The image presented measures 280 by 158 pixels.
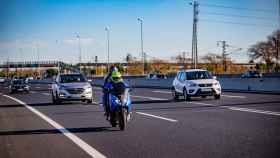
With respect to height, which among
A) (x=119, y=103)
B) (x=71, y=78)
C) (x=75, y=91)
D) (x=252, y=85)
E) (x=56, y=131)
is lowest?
(x=56, y=131)

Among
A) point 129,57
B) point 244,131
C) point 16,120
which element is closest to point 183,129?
point 244,131

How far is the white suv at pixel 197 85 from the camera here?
22609 mm

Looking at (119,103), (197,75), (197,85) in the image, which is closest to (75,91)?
(197,85)

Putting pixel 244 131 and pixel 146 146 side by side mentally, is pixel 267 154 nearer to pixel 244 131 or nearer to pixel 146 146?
pixel 146 146

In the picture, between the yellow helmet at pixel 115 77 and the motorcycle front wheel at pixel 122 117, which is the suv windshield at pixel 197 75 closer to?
the yellow helmet at pixel 115 77

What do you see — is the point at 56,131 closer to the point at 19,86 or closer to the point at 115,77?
the point at 115,77

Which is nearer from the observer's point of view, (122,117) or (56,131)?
(122,117)

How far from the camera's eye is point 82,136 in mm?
10703

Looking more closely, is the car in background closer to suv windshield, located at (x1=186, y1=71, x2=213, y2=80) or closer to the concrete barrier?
suv windshield, located at (x1=186, y1=71, x2=213, y2=80)

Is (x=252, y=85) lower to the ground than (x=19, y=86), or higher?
higher

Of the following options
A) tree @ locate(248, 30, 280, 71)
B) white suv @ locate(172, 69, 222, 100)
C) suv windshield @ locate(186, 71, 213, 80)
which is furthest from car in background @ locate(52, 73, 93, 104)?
tree @ locate(248, 30, 280, 71)

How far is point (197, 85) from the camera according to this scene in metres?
22.6

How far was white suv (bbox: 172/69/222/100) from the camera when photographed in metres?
22.6

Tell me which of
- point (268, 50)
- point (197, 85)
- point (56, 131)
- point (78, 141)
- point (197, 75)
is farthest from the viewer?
point (268, 50)
